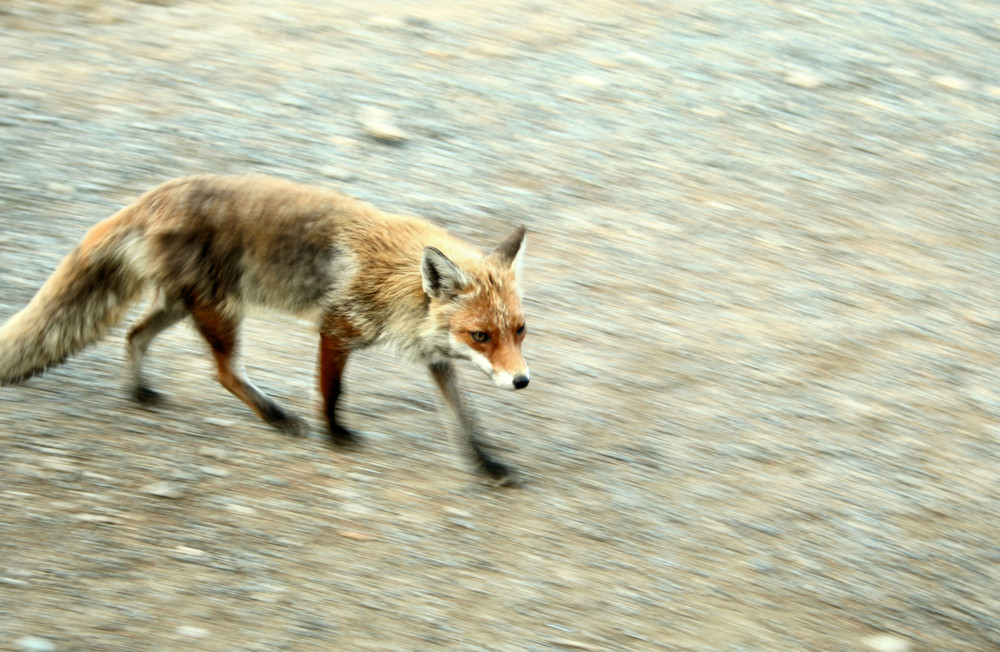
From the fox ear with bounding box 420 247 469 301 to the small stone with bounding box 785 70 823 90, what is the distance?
590 cm

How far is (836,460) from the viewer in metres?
5.14

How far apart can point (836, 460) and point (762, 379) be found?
2.46 feet

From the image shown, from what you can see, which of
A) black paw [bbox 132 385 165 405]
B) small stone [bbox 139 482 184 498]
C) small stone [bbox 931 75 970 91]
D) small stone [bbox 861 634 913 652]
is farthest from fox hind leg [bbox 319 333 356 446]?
small stone [bbox 931 75 970 91]

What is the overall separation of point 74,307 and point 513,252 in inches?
82.8

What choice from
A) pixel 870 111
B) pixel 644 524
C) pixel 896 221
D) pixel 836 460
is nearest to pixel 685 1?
pixel 870 111

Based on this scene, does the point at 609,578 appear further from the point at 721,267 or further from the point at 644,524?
the point at 721,267

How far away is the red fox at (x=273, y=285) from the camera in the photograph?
15.0 feet

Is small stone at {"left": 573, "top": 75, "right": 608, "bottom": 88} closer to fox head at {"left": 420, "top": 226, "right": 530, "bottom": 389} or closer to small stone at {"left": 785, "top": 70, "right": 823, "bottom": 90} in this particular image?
small stone at {"left": 785, "top": 70, "right": 823, "bottom": 90}

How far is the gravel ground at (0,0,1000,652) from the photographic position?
13.1 ft

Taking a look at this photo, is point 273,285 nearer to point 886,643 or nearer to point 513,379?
point 513,379

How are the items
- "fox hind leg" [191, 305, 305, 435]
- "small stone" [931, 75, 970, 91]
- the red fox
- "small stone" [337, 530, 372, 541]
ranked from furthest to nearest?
1. "small stone" [931, 75, 970, 91]
2. "fox hind leg" [191, 305, 305, 435]
3. the red fox
4. "small stone" [337, 530, 372, 541]

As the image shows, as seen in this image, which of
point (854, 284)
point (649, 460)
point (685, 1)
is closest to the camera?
point (649, 460)

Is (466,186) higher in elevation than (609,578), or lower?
higher

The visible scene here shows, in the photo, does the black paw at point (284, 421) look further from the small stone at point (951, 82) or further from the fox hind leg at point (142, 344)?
the small stone at point (951, 82)
